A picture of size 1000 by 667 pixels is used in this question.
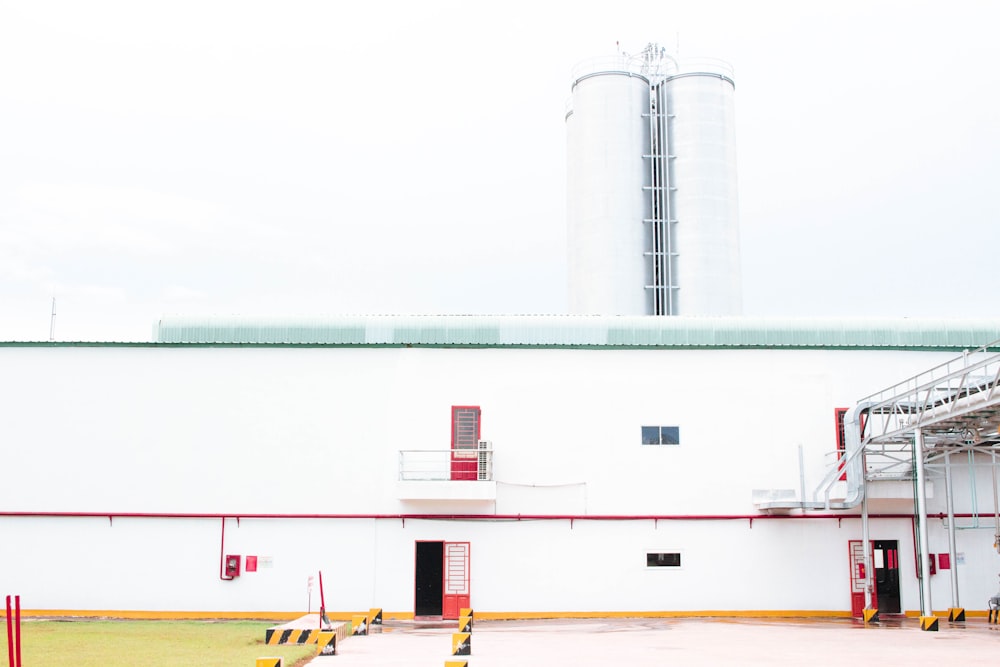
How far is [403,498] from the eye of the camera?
88.5 feet

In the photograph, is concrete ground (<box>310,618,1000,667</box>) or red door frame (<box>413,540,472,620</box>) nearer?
concrete ground (<box>310,618,1000,667</box>)

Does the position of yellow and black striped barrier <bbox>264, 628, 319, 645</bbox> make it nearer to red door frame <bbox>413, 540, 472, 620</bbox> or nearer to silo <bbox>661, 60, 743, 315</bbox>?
red door frame <bbox>413, 540, 472, 620</bbox>

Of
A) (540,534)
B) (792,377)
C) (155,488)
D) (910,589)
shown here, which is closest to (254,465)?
(155,488)

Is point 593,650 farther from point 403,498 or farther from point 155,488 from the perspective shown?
point 155,488

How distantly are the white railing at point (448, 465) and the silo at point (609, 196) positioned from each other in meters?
15.8

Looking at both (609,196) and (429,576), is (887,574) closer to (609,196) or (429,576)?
(429,576)

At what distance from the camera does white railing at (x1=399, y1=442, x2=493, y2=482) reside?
2778 cm

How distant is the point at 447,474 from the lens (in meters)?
27.9

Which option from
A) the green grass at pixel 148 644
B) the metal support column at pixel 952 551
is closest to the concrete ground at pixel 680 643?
the metal support column at pixel 952 551

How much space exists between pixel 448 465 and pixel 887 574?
40.9ft

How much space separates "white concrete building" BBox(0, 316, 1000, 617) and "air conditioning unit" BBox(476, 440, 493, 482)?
107 millimetres

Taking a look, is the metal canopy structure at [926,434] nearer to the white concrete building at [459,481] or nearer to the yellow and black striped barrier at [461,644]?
the white concrete building at [459,481]

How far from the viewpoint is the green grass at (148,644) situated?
18.0m

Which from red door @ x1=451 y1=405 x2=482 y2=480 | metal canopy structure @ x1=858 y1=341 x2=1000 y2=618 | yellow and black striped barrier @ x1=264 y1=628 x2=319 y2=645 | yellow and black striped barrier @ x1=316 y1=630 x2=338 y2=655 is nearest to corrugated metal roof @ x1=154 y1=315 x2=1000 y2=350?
metal canopy structure @ x1=858 y1=341 x2=1000 y2=618
